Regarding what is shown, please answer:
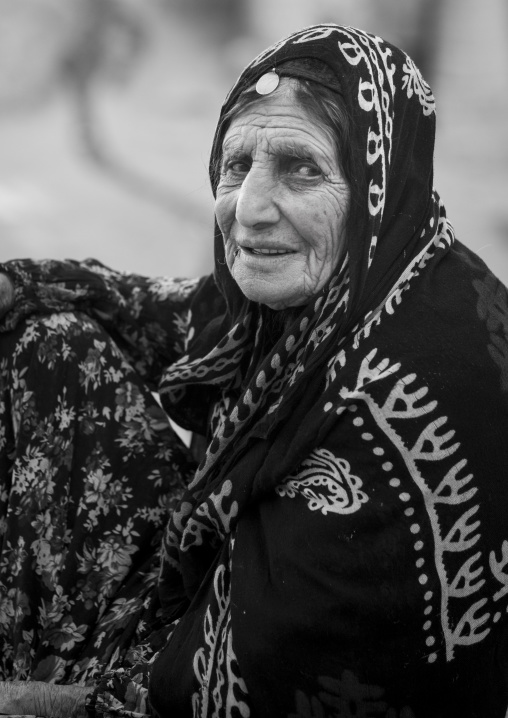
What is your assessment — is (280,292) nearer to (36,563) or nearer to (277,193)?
(277,193)

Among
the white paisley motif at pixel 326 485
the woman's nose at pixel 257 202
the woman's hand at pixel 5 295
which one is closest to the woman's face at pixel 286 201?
the woman's nose at pixel 257 202

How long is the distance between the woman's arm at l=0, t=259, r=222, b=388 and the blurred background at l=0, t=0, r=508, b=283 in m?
2.46

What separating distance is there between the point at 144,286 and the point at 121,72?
10.4 feet

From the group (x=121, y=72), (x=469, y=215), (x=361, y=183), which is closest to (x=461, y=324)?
(x=361, y=183)

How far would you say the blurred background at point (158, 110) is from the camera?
490 cm

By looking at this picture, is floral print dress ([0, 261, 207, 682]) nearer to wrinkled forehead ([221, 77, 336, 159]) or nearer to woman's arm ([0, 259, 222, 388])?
woman's arm ([0, 259, 222, 388])

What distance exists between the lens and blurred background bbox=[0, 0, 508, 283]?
490cm

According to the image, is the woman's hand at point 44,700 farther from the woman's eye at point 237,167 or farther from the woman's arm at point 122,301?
the woman's eye at point 237,167

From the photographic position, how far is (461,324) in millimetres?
1690

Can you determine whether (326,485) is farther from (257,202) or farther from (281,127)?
(281,127)

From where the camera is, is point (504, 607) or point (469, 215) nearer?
point (504, 607)

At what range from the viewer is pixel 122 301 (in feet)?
7.98

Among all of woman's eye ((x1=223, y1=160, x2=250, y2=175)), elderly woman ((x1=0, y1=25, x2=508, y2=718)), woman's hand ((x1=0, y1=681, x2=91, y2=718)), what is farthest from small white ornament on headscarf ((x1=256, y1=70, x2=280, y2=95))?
woman's hand ((x1=0, y1=681, x2=91, y2=718))

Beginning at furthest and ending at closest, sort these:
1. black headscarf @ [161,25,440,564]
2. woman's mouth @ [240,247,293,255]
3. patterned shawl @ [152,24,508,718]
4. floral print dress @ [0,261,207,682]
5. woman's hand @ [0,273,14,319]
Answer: woman's hand @ [0,273,14,319] → floral print dress @ [0,261,207,682] → woman's mouth @ [240,247,293,255] → black headscarf @ [161,25,440,564] → patterned shawl @ [152,24,508,718]
